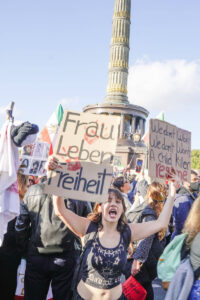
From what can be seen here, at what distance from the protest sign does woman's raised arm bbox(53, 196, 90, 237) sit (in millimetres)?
1205

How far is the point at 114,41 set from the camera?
123 feet

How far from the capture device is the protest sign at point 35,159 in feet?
12.5

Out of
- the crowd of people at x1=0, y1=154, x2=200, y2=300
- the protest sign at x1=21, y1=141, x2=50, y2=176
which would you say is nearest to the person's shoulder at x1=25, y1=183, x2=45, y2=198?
the crowd of people at x1=0, y1=154, x2=200, y2=300

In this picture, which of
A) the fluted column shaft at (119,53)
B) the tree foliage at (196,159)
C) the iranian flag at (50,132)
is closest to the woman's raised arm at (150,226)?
the iranian flag at (50,132)

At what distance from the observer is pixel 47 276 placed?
10.3 ft

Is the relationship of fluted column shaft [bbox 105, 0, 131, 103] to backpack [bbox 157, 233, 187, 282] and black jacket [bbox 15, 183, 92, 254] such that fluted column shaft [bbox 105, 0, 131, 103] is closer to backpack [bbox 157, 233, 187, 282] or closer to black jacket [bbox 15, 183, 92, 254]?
black jacket [bbox 15, 183, 92, 254]

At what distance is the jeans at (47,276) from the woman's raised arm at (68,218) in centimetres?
61

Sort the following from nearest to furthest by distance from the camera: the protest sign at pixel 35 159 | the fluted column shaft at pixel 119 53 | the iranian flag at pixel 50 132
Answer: the protest sign at pixel 35 159
the iranian flag at pixel 50 132
the fluted column shaft at pixel 119 53

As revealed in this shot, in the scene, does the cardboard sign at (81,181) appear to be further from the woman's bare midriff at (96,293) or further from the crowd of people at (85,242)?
the woman's bare midriff at (96,293)

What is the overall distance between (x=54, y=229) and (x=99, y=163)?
866 mm

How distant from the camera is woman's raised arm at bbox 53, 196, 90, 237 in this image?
2613 millimetres

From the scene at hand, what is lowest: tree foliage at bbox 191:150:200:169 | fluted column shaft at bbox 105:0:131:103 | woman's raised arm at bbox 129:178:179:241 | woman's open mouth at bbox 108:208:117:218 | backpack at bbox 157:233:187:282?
backpack at bbox 157:233:187:282

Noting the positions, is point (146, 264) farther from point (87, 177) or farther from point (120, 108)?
point (120, 108)

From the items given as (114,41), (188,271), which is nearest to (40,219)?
(188,271)
